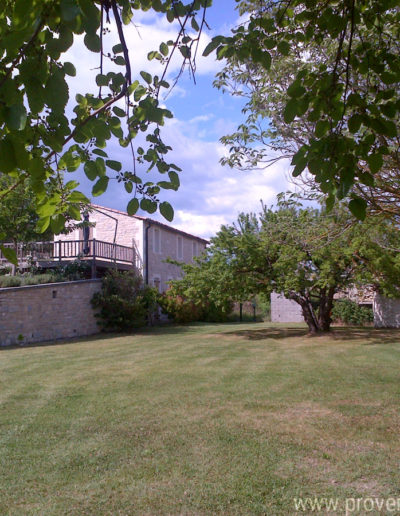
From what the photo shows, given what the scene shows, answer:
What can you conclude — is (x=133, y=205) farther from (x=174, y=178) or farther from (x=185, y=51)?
(x=185, y=51)

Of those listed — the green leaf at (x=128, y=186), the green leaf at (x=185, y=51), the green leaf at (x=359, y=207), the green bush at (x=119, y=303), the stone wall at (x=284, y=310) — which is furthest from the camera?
the stone wall at (x=284, y=310)

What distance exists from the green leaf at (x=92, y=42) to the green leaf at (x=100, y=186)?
2.37ft

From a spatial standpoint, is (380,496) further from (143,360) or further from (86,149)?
(143,360)

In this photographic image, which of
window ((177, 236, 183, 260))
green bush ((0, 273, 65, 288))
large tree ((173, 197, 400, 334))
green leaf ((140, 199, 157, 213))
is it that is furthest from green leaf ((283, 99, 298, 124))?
window ((177, 236, 183, 260))

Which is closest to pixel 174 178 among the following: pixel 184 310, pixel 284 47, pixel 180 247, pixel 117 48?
pixel 117 48

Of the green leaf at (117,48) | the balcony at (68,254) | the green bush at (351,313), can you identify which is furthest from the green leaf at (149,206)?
the green bush at (351,313)

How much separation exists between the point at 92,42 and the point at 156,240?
2337 centimetres

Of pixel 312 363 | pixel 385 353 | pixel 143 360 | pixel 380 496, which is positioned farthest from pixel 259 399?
pixel 385 353

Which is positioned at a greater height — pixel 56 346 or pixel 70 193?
pixel 70 193

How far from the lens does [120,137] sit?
3.23 m

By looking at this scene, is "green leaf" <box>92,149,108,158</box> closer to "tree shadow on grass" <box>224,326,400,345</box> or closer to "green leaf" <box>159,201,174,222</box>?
"green leaf" <box>159,201,174,222</box>

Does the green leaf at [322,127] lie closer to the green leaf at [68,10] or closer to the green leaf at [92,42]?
the green leaf at [92,42]

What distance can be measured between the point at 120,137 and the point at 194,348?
11419mm

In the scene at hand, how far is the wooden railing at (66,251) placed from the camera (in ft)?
66.9
